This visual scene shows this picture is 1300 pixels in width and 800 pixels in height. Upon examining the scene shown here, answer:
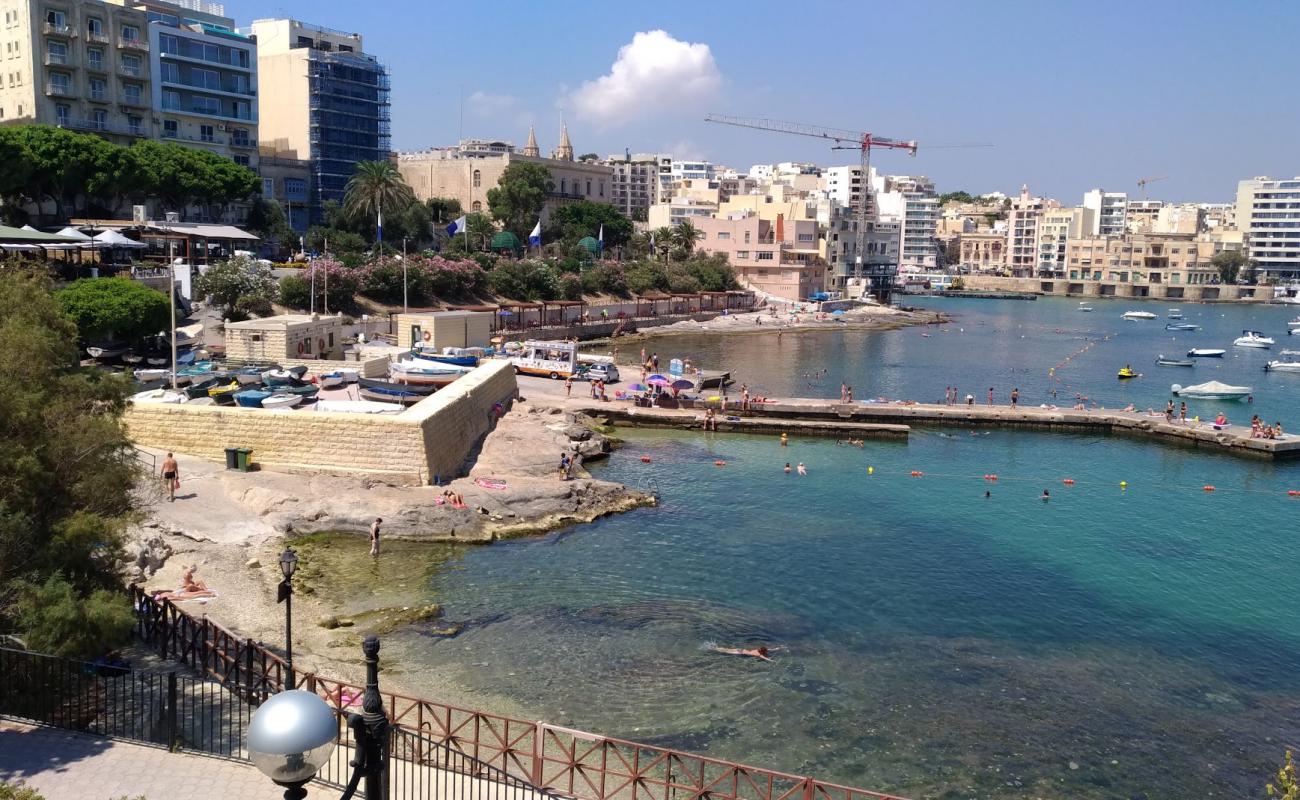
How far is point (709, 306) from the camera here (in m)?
94.9

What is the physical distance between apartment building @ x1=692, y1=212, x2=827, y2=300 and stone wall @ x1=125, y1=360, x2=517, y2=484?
8480 centimetres

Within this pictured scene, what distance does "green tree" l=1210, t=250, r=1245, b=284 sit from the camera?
151375 mm

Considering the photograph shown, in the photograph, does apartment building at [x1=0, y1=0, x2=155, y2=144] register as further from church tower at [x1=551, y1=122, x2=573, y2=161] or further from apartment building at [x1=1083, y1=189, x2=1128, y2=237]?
apartment building at [x1=1083, y1=189, x2=1128, y2=237]

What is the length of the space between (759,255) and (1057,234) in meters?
88.6

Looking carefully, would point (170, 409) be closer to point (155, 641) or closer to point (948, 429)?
point (155, 641)

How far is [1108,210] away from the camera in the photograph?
194 metres

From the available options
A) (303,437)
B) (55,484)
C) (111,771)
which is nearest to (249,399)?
(303,437)

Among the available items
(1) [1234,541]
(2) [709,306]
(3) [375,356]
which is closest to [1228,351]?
(2) [709,306]

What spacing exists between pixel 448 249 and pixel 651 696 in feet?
235

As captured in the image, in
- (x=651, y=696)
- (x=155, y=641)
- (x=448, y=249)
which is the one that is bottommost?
(x=651, y=696)

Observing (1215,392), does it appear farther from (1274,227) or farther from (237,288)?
(1274,227)

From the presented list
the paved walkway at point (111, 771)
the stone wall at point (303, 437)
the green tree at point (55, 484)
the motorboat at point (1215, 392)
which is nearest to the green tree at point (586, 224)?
the motorboat at point (1215, 392)

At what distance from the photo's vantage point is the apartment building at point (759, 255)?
358 ft

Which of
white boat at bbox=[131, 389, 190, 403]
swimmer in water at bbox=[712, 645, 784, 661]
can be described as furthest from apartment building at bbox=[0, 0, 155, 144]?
swimmer in water at bbox=[712, 645, 784, 661]
